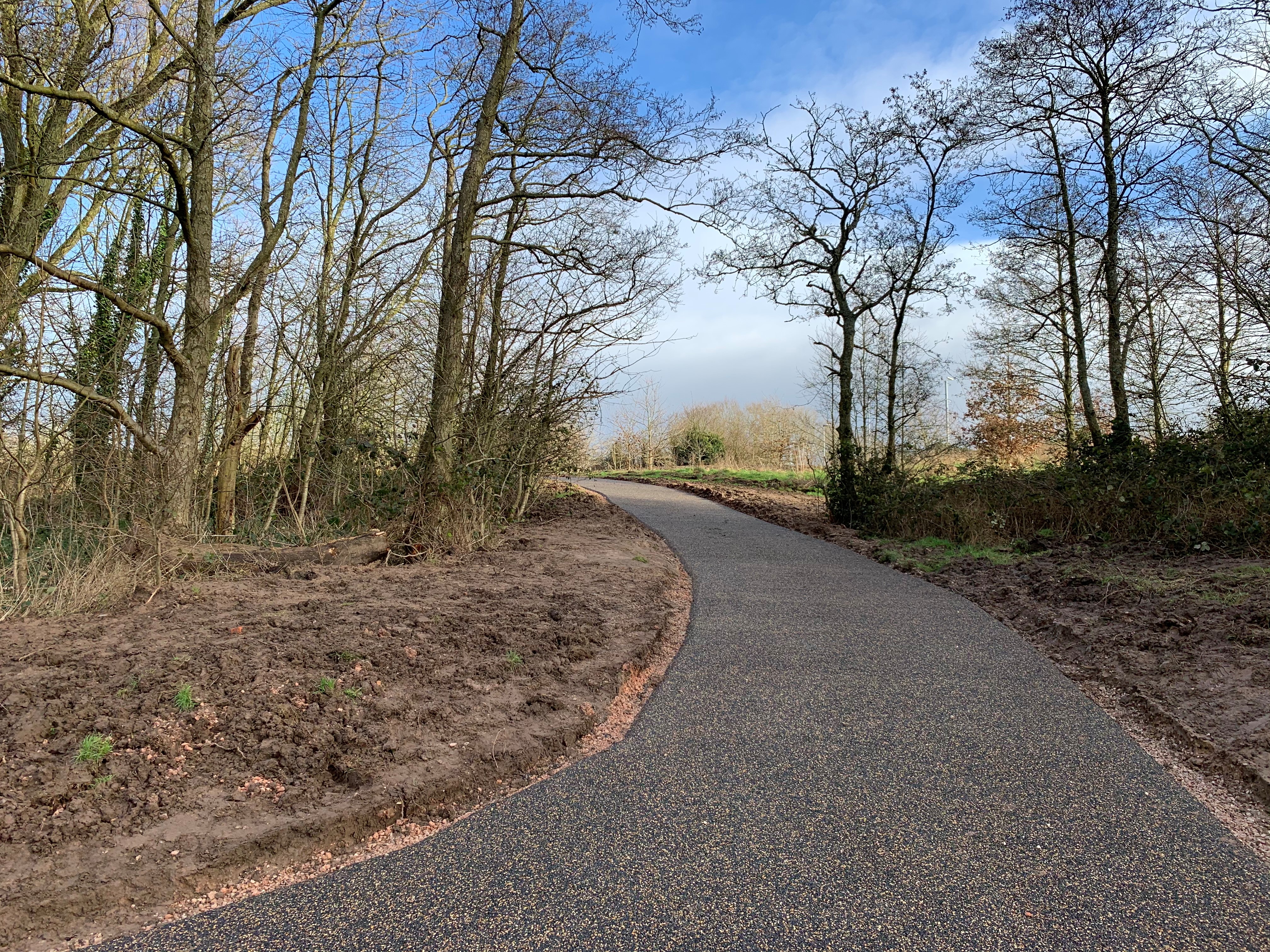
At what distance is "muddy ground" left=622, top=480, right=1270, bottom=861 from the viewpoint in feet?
11.7

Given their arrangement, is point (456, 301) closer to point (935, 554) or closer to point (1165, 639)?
point (935, 554)

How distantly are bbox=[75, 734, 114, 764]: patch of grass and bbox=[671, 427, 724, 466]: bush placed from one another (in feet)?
90.7

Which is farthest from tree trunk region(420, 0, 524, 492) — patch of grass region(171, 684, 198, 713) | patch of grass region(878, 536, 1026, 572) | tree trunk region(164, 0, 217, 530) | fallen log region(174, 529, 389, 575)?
patch of grass region(878, 536, 1026, 572)

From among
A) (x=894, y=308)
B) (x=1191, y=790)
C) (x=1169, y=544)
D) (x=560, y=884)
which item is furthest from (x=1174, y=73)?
(x=560, y=884)

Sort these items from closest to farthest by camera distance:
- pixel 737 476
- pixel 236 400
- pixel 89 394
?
pixel 89 394 → pixel 236 400 → pixel 737 476

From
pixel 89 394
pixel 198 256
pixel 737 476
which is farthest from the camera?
pixel 737 476

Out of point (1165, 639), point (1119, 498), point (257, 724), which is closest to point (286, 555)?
point (257, 724)

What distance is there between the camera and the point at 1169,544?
8734 mm

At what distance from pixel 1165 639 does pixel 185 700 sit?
20.5 ft

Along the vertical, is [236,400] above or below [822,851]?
above

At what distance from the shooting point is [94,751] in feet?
10.5

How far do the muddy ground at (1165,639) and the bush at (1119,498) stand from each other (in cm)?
63

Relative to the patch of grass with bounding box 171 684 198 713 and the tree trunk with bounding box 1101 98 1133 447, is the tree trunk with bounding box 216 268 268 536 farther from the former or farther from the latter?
the tree trunk with bounding box 1101 98 1133 447

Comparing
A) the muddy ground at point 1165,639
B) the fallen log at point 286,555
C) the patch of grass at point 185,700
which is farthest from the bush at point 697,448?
the patch of grass at point 185,700
